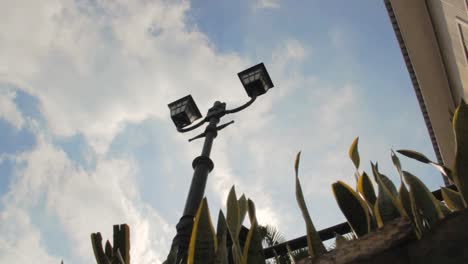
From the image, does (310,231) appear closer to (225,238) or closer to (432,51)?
(225,238)

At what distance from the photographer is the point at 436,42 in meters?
7.49

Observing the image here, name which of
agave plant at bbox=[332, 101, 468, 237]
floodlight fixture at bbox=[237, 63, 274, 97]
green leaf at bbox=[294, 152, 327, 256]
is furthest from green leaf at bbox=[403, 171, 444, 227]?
floodlight fixture at bbox=[237, 63, 274, 97]

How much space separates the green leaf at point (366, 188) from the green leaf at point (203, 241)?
716 mm

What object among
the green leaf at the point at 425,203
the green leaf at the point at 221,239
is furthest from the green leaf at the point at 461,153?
the green leaf at the point at 221,239

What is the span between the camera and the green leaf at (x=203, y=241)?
63.7 inches

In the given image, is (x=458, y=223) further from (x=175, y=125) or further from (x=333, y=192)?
(x=175, y=125)

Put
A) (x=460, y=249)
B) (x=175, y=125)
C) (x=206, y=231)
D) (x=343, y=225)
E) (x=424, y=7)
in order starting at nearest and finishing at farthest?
1. (x=460, y=249)
2. (x=206, y=231)
3. (x=343, y=225)
4. (x=175, y=125)
5. (x=424, y=7)

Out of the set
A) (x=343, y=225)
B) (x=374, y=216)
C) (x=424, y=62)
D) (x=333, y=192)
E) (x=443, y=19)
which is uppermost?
(x=443, y=19)

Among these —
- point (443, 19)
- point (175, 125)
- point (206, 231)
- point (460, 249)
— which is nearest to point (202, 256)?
point (206, 231)

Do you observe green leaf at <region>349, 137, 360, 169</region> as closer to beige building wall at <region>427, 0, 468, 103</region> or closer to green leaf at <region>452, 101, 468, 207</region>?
green leaf at <region>452, 101, 468, 207</region>

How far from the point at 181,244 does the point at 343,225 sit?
1296mm

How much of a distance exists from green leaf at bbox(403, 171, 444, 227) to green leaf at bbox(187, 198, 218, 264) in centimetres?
80

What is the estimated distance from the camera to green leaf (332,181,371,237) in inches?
67.9

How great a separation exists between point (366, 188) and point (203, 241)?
808 millimetres
